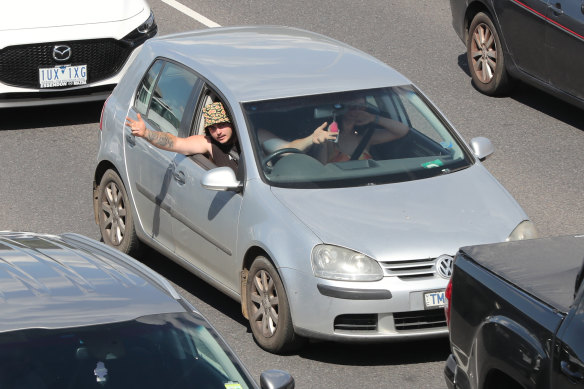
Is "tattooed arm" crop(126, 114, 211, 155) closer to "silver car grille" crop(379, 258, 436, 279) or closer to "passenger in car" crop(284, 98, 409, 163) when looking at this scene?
"passenger in car" crop(284, 98, 409, 163)

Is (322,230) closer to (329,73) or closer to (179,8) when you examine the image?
Result: (329,73)

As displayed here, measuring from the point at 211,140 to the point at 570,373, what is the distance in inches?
175

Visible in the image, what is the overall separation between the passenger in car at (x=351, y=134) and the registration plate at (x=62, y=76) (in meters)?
4.70

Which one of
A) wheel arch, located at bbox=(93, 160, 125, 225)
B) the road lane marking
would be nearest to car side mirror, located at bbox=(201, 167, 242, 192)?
wheel arch, located at bbox=(93, 160, 125, 225)

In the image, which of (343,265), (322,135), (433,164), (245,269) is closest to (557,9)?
(433,164)

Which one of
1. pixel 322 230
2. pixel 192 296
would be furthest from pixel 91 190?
pixel 322 230

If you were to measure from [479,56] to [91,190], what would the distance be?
4.69 meters

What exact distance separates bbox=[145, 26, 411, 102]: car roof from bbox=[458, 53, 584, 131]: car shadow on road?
12.2 feet

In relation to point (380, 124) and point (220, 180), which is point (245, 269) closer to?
point (220, 180)

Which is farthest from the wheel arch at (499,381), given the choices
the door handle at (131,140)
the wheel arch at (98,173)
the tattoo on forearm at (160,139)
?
the wheel arch at (98,173)

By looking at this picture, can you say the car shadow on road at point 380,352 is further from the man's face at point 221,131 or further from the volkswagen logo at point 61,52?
the volkswagen logo at point 61,52

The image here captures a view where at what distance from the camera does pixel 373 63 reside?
930cm

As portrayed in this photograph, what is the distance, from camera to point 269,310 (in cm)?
796

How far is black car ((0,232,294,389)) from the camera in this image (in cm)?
471
